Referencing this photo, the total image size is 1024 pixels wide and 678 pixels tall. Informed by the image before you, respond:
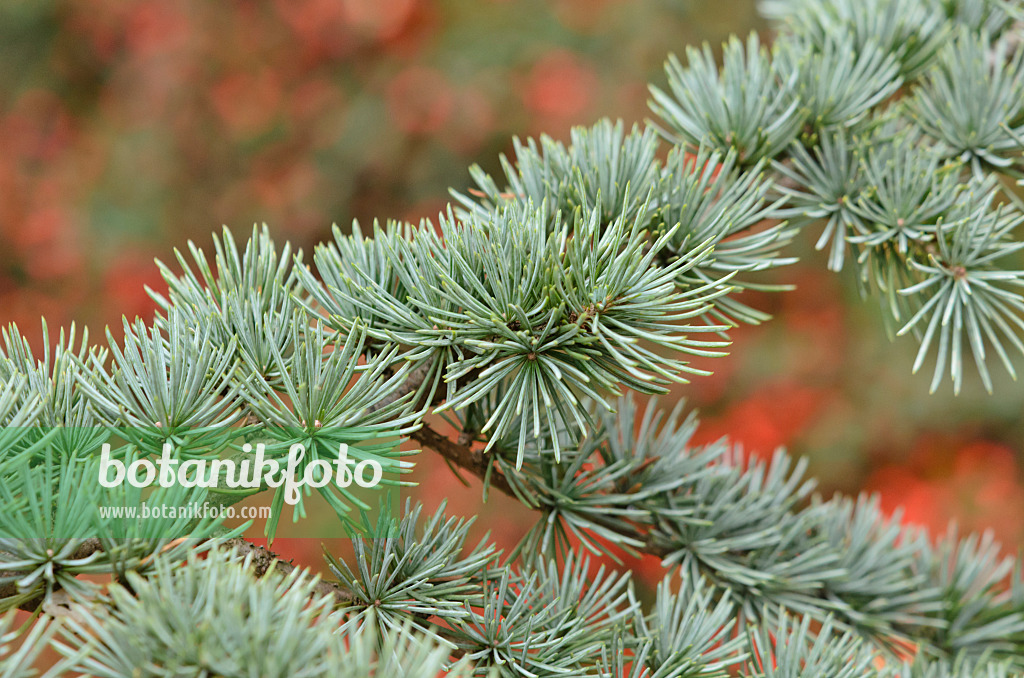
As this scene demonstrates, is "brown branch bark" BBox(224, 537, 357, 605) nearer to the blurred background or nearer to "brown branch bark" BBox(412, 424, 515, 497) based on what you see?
"brown branch bark" BBox(412, 424, 515, 497)

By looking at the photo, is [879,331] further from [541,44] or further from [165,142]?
[165,142]

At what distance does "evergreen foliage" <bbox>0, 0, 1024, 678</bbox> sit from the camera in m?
0.26

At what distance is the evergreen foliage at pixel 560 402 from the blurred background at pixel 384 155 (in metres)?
1.11

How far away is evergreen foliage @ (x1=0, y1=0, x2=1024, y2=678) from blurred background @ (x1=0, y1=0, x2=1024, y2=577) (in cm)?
111

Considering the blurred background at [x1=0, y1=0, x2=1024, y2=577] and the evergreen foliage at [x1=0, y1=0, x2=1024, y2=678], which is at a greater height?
the blurred background at [x1=0, y1=0, x2=1024, y2=577]

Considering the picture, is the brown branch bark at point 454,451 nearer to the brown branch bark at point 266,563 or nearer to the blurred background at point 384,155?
the brown branch bark at point 266,563

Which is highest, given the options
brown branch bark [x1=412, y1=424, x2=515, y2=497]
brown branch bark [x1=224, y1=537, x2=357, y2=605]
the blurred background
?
the blurred background

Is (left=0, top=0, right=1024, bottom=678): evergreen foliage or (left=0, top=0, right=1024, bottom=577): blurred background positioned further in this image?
(left=0, top=0, right=1024, bottom=577): blurred background

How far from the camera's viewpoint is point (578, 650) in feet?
1.11

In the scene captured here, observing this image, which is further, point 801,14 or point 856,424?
point 856,424

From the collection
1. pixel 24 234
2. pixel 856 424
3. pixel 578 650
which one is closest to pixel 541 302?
pixel 578 650

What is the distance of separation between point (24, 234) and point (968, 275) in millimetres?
1947

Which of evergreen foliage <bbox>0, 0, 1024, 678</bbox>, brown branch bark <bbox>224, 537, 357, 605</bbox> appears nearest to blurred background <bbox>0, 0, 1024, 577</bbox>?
evergreen foliage <bbox>0, 0, 1024, 678</bbox>

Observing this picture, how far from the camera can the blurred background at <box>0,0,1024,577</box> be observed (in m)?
1.55
